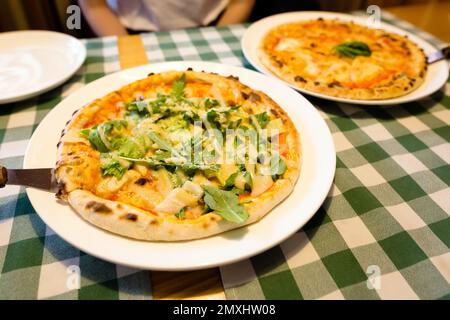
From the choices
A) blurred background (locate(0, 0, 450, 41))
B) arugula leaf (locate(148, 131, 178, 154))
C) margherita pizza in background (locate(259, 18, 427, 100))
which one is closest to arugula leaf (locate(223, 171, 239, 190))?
arugula leaf (locate(148, 131, 178, 154))

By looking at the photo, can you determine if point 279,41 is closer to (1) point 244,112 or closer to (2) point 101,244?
(1) point 244,112

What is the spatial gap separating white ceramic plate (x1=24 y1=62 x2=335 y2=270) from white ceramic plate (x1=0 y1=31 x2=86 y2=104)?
0.45 meters

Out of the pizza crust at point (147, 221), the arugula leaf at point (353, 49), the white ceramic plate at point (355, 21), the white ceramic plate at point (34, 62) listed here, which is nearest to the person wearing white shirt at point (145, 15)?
the white ceramic plate at point (355, 21)

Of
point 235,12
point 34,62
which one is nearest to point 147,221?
point 34,62

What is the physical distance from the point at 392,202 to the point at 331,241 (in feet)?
1.23

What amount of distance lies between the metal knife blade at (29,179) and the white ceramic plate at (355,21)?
139 centimetres

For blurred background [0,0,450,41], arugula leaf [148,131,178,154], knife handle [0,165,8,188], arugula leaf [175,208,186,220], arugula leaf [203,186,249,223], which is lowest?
blurred background [0,0,450,41]

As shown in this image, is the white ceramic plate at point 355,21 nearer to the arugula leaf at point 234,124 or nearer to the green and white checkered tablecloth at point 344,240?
the green and white checkered tablecloth at point 344,240

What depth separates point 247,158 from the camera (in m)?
1.44

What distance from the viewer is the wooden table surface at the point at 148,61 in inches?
44.3

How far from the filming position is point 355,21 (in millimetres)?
2910

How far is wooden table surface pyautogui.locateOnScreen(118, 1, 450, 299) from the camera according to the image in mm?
1125

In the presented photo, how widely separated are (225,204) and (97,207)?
44cm

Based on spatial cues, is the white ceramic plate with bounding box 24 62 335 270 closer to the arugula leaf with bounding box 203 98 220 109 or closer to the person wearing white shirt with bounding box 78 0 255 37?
the arugula leaf with bounding box 203 98 220 109
